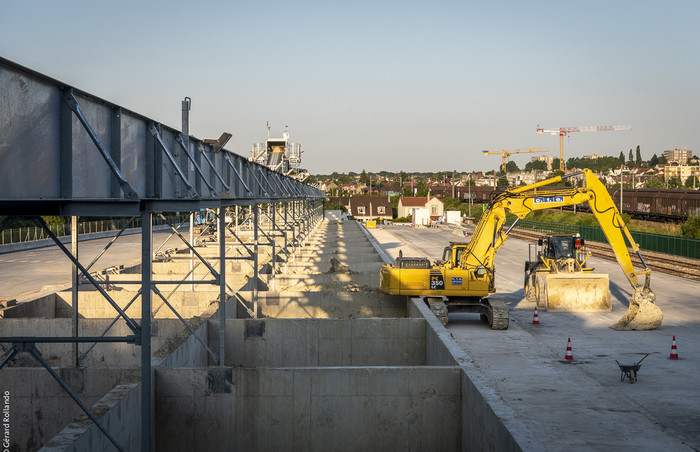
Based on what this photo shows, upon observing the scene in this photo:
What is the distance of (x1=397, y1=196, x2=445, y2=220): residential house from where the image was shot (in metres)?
128

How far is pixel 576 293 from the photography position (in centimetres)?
2636

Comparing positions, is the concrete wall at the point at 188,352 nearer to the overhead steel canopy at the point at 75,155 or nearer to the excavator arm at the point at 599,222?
the overhead steel canopy at the point at 75,155

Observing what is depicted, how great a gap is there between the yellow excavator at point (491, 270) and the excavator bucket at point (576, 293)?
115 inches

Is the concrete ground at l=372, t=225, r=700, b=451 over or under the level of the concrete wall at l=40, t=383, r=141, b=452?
under

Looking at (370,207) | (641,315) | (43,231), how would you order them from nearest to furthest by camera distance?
(641,315) < (43,231) < (370,207)

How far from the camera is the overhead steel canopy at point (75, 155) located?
21.0ft

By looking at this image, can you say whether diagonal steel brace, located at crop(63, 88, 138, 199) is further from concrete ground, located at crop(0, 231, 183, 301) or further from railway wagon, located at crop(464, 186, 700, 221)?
railway wagon, located at crop(464, 186, 700, 221)

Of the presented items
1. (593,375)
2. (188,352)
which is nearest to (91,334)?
(188,352)

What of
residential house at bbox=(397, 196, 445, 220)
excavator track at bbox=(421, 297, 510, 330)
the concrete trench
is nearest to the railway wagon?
excavator track at bbox=(421, 297, 510, 330)

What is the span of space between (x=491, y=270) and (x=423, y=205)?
109m

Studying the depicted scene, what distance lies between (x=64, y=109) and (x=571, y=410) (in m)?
10.9

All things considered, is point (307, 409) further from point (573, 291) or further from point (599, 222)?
point (573, 291)

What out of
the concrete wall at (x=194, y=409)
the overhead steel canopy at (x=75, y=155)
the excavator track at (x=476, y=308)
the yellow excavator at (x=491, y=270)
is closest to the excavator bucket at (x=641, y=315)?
the yellow excavator at (x=491, y=270)

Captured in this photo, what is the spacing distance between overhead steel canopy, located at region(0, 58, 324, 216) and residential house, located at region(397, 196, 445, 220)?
11554 cm
